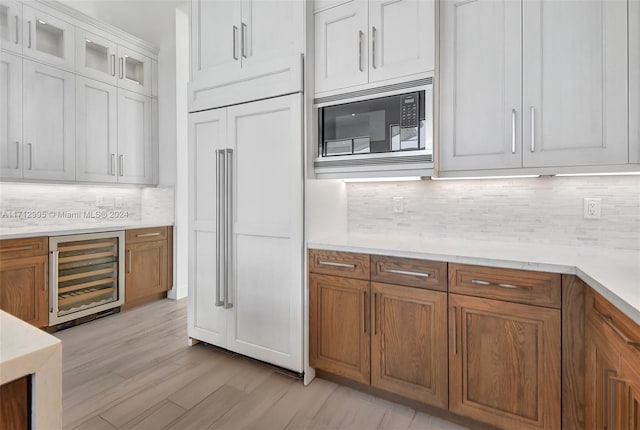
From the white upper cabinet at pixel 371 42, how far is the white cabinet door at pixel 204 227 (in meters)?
0.87

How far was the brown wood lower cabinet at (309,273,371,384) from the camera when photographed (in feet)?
6.52

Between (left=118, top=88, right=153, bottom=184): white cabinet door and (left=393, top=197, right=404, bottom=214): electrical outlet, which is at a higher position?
(left=118, top=88, right=153, bottom=184): white cabinet door

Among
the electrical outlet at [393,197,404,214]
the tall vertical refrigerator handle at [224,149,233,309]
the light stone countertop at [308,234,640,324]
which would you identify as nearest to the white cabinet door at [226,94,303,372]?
the tall vertical refrigerator handle at [224,149,233,309]

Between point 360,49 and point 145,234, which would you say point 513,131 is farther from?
point 145,234

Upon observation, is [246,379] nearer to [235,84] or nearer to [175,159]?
[235,84]

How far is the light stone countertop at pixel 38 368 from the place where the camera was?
583 mm

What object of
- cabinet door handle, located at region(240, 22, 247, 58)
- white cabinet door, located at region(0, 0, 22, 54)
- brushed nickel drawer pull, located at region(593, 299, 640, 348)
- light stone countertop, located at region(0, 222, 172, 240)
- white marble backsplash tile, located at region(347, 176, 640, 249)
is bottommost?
brushed nickel drawer pull, located at region(593, 299, 640, 348)

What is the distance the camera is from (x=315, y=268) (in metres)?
2.14

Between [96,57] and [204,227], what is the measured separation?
251cm

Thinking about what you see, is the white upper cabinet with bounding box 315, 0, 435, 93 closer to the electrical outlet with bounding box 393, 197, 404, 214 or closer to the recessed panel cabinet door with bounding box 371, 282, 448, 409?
the electrical outlet with bounding box 393, 197, 404, 214

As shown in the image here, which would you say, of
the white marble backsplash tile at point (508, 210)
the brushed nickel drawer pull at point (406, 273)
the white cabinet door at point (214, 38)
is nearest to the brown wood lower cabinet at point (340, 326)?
the brushed nickel drawer pull at point (406, 273)

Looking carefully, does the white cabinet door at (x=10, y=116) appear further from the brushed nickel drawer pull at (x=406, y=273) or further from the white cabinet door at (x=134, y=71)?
the brushed nickel drawer pull at (x=406, y=273)

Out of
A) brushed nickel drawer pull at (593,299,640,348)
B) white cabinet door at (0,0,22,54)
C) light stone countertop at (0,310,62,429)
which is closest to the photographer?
light stone countertop at (0,310,62,429)

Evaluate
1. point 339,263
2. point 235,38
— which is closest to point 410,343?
point 339,263
